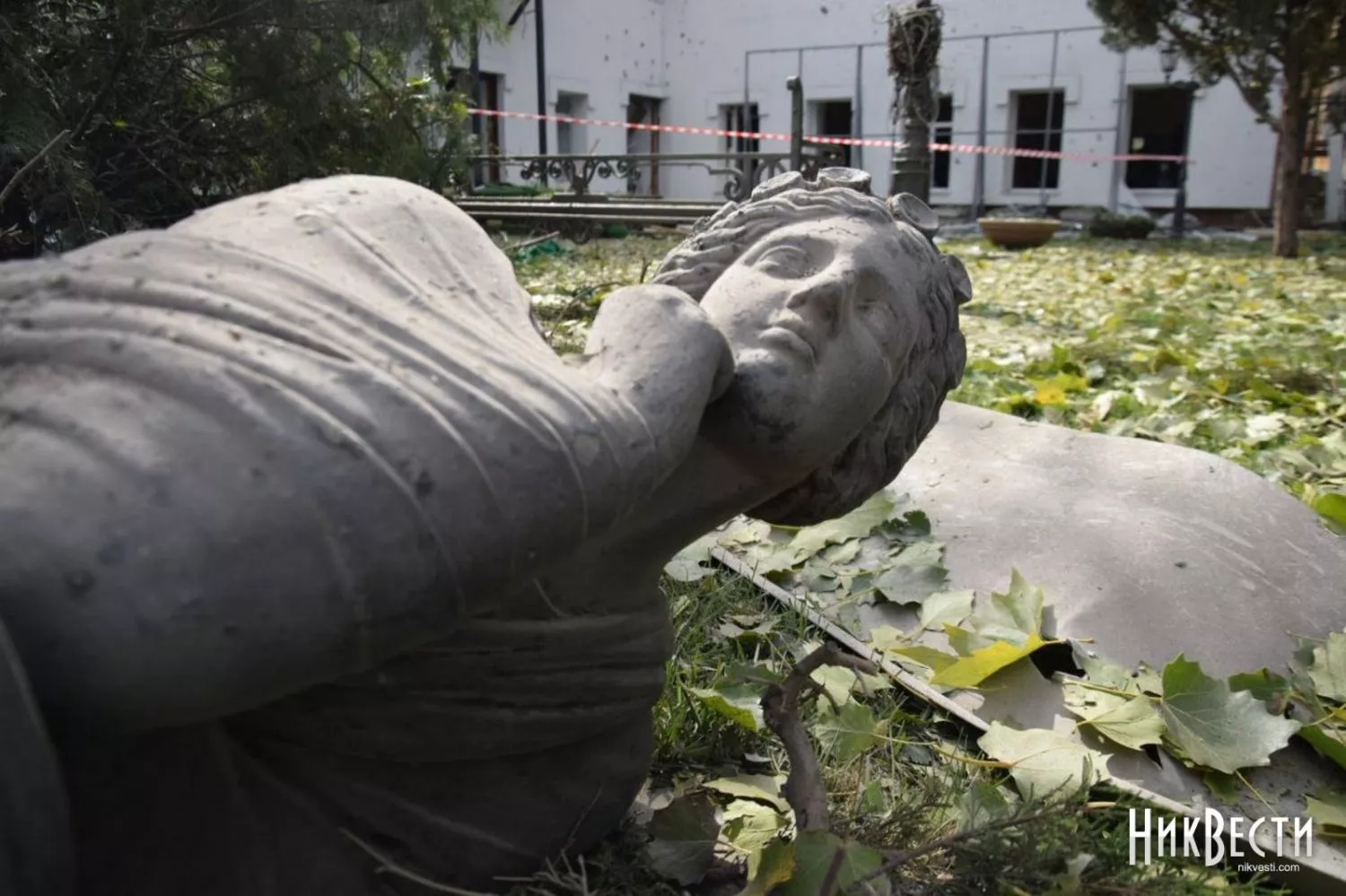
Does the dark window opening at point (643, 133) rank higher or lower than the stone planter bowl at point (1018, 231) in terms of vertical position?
higher

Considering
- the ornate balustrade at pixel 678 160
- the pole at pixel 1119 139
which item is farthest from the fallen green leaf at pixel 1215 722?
the pole at pixel 1119 139

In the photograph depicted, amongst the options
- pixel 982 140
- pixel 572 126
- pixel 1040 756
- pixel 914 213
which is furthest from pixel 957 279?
pixel 572 126

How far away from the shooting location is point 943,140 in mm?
15609

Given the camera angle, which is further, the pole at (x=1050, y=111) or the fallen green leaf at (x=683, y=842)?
the pole at (x=1050, y=111)

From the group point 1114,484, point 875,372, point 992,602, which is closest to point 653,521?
point 875,372

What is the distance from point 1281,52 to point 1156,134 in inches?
228

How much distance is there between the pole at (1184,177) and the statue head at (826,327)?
12.1 metres

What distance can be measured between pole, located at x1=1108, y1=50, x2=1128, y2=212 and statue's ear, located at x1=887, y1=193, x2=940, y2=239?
13.8m

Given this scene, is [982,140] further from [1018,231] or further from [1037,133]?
[1018,231]

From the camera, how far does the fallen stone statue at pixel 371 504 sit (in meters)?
0.71

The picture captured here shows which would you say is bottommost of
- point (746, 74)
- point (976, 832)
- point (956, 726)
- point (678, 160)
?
point (956, 726)

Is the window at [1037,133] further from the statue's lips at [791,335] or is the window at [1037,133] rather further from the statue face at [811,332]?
the statue's lips at [791,335]

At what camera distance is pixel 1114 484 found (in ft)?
9.20

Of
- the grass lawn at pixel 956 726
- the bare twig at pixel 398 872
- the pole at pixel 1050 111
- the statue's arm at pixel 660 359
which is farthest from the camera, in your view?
the pole at pixel 1050 111
